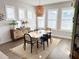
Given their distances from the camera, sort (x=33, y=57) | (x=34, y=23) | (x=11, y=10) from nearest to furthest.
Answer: (x=33, y=57) < (x=11, y=10) < (x=34, y=23)

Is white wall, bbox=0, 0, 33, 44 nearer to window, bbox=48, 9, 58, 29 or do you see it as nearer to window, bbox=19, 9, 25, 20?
window, bbox=19, 9, 25, 20

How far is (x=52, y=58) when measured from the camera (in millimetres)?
2926

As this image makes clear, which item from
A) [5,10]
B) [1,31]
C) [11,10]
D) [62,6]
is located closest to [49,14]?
[62,6]

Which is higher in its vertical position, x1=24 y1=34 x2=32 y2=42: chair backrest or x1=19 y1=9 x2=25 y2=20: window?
x1=19 y1=9 x2=25 y2=20: window

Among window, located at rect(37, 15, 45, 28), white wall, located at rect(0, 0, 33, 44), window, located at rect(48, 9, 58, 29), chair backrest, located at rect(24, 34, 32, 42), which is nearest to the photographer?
chair backrest, located at rect(24, 34, 32, 42)

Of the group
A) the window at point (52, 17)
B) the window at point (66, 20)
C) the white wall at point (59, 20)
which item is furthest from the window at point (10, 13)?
the window at point (66, 20)

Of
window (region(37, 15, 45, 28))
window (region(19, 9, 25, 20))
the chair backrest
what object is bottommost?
the chair backrest

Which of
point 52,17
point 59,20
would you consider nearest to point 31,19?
point 52,17

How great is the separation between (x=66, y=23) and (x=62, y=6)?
50.6 inches

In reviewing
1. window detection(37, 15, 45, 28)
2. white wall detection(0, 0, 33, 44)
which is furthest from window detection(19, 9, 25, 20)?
window detection(37, 15, 45, 28)

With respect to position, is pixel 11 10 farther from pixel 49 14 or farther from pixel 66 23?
pixel 66 23

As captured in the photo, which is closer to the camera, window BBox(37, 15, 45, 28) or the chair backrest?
the chair backrest

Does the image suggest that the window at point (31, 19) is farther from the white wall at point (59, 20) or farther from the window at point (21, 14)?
the white wall at point (59, 20)

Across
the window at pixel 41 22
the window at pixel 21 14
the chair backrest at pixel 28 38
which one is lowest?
the chair backrest at pixel 28 38
